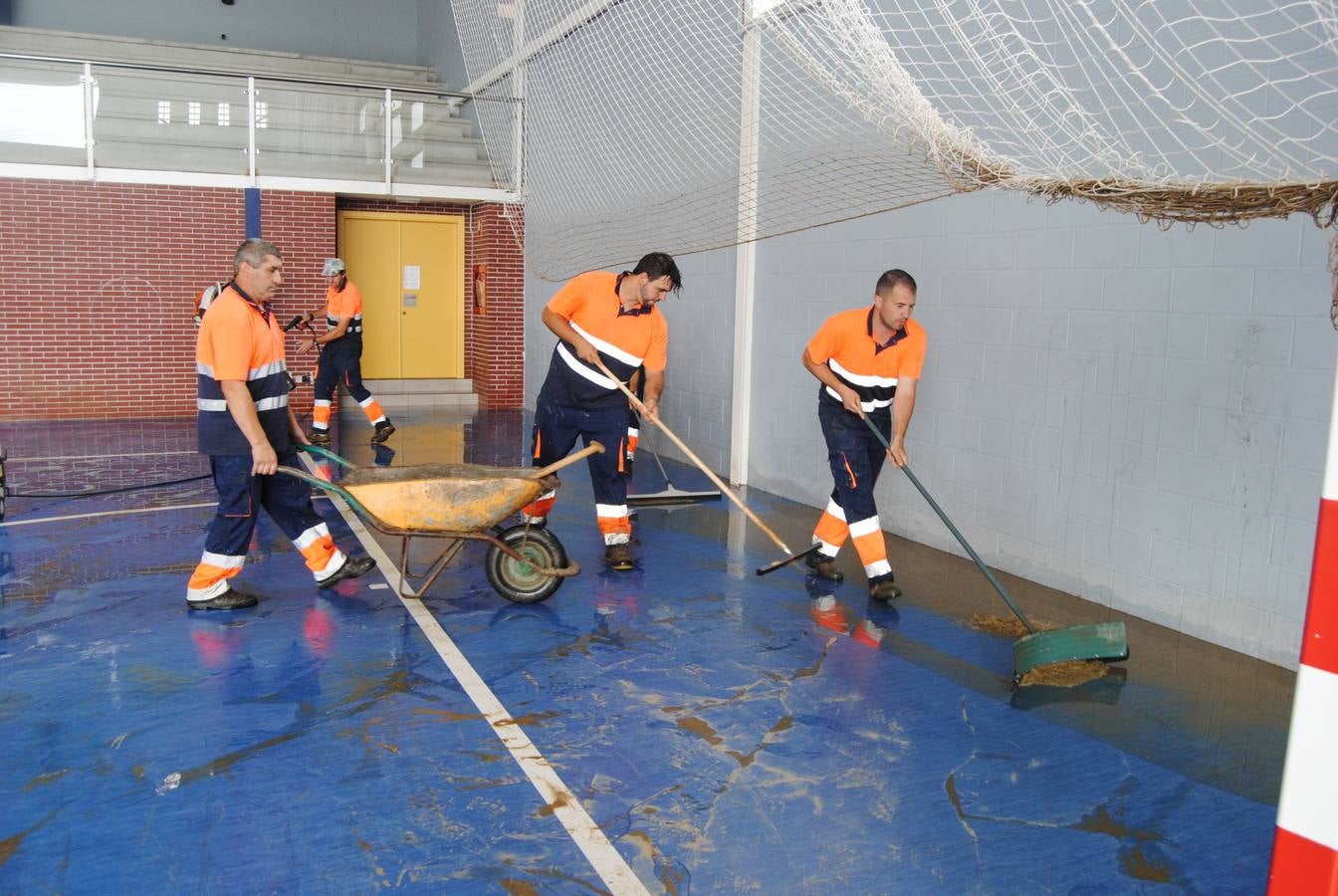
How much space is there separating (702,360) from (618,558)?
12.9 ft

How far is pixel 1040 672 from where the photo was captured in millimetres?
4895

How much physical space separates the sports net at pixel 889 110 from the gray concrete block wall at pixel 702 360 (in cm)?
55

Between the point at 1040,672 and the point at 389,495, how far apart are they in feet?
9.96

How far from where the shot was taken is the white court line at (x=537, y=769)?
10.3 feet

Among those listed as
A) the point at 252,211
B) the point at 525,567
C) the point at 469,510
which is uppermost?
the point at 252,211

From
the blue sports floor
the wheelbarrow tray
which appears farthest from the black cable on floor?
the wheelbarrow tray

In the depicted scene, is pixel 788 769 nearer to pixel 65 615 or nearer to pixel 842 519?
pixel 842 519

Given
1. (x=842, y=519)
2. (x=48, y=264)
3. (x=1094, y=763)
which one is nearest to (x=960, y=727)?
(x=1094, y=763)

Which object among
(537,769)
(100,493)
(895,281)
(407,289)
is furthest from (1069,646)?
(407,289)

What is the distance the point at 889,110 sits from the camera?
4.86 metres

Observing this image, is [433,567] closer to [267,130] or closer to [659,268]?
[659,268]

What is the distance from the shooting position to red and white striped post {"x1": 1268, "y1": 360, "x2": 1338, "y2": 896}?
4.83ft

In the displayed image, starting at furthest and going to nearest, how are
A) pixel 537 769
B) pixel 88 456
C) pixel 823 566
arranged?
1. pixel 88 456
2. pixel 823 566
3. pixel 537 769

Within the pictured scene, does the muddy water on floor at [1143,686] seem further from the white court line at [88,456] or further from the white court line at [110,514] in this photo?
the white court line at [88,456]
